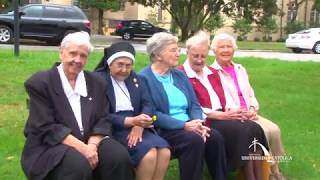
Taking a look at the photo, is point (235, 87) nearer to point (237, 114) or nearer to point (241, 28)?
point (237, 114)

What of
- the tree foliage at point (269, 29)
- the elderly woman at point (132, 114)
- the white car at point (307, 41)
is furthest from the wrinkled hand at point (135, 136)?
the tree foliage at point (269, 29)


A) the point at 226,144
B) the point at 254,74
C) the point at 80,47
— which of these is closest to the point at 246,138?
the point at 226,144

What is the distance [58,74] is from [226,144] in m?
1.65

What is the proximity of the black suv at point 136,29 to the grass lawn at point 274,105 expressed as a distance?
2214cm

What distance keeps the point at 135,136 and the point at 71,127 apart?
59cm

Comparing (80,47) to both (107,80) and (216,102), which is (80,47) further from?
(216,102)

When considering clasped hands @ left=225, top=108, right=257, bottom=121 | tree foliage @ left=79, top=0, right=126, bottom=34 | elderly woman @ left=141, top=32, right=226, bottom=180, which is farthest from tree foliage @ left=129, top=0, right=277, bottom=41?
elderly woman @ left=141, top=32, right=226, bottom=180

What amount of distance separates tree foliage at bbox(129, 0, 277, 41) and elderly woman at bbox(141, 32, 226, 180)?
92.3 feet

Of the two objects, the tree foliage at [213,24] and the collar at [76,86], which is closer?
the collar at [76,86]

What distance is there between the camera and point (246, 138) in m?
5.18

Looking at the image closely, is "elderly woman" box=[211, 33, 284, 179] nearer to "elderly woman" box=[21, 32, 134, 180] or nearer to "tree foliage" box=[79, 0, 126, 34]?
"elderly woman" box=[21, 32, 134, 180]

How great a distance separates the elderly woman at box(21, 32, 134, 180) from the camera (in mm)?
4207

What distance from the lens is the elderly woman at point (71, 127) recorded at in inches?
166

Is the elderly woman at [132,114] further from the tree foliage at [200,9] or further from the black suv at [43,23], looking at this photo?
the tree foliage at [200,9]
